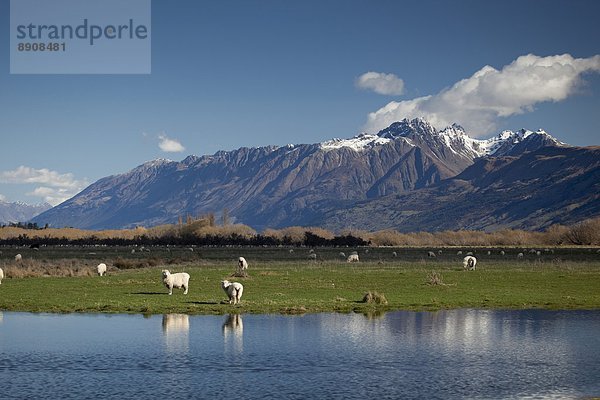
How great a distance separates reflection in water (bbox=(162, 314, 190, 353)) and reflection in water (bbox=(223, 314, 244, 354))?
1.59 metres

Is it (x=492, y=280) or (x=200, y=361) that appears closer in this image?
(x=200, y=361)

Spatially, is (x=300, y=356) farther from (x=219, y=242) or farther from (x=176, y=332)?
(x=219, y=242)

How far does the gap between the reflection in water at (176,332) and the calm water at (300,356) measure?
0.05 meters

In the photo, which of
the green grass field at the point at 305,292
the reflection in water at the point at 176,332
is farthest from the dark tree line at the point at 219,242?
the reflection in water at the point at 176,332

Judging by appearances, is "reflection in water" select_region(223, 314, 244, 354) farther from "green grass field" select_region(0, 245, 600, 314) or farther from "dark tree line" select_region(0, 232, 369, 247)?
"dark tree line" select_region(0, 232, 369, 247)

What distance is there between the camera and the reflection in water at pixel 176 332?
28812mm

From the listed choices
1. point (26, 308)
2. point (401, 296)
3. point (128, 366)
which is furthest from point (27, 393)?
point (401, 296)

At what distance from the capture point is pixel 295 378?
23.4 meters

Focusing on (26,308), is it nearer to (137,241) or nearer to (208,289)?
(208,289)

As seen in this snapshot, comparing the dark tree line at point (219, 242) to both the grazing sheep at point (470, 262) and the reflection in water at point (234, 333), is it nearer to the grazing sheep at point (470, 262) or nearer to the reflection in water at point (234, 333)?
the grazing sheep at point (470, 262)

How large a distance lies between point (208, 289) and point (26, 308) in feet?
42.3

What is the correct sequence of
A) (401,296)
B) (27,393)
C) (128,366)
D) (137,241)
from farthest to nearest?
(137,241), (401,296), (128,366), (27,393)

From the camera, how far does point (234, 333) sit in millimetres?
32156

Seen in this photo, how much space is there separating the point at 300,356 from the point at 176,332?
24.7ft
